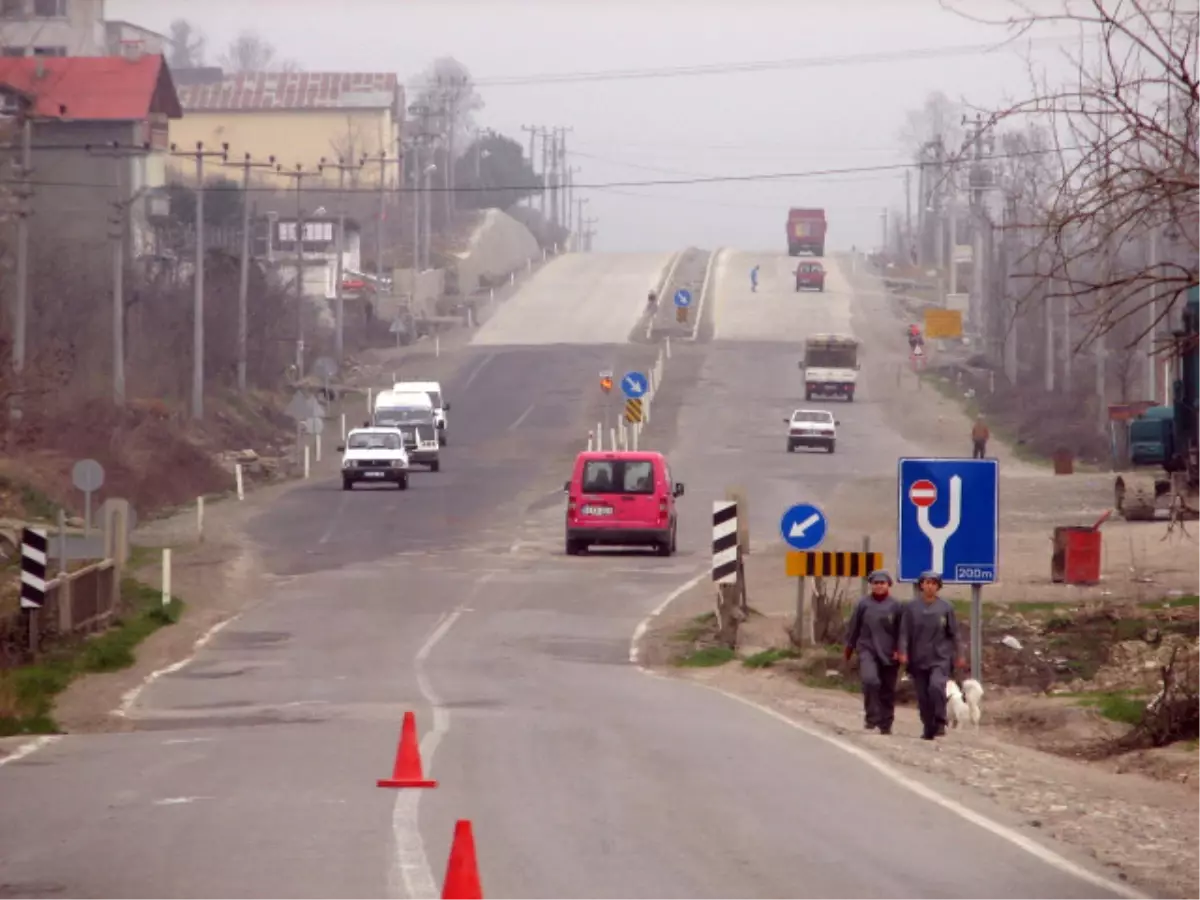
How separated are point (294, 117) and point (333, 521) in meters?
114

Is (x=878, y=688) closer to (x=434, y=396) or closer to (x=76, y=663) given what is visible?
(x=76, y=663)

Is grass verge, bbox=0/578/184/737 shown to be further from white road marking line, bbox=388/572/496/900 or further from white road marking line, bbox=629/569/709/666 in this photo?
white road marking line, bbox=629/569/709/666

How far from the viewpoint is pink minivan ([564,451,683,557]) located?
Result: 131 feet

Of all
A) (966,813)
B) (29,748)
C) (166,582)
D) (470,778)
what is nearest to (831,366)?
(166,582)

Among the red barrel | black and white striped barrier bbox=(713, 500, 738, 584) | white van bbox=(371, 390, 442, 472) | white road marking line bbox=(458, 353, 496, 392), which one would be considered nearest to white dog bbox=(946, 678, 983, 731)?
black and white striped barrier bbox=(713, 500, 738, 584)

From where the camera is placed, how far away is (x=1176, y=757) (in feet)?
55.4

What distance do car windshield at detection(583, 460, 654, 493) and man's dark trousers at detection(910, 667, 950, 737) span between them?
2231 cm

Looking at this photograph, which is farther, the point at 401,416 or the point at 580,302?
the point at 580,302

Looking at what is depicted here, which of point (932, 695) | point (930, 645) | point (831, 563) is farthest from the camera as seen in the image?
point (831, 563)

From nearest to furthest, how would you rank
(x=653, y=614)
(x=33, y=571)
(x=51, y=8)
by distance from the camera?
(x=33, y=571), (x=653, y=614), (x=51, y=8)

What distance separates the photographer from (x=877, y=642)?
17672 millimetres

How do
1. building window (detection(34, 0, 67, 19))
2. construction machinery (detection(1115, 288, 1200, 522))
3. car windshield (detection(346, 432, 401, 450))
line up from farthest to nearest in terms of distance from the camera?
building window (detection(34, 0, 67, 19)) → car windshield (detection(346, 432, 401, 450)) → construction machinery (detection(1115, 288, 1200, 522))

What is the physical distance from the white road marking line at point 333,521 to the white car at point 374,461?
1257 mm

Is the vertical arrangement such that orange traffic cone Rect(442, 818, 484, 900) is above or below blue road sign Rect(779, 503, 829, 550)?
below
